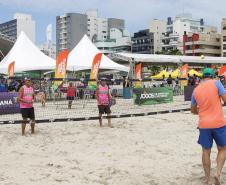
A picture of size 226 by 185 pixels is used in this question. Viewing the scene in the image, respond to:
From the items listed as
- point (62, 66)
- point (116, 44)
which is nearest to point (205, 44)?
point (116, 44)

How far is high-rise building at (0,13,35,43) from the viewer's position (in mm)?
164250

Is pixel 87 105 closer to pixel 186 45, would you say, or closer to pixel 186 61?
pixel 186 61

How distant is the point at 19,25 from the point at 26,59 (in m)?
155

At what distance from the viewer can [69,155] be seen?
775cm

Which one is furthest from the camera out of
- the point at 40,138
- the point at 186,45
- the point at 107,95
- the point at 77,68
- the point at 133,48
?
the point at 133,48

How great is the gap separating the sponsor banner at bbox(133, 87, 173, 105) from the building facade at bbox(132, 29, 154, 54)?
11675 cm

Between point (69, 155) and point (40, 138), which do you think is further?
point (40, 138)

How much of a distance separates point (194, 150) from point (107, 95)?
448 cm

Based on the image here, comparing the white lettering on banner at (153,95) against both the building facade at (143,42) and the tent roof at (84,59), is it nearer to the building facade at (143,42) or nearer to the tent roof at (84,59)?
the tent roof at (84,59)

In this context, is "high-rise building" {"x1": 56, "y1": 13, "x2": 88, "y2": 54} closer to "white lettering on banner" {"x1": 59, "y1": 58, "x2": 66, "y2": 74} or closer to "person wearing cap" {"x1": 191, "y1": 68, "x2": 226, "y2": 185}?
"white lettering on banner" {"x1": 59, "y1": 58, "x2": 66, "y2": 74}

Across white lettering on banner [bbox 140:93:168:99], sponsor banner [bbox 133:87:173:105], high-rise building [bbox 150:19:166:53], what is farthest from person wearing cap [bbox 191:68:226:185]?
high-rise building [bbox 150:19:166:53]

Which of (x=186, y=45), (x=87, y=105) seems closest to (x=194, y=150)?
(x=87, y=105)

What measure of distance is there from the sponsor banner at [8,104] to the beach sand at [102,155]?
298 centimetres

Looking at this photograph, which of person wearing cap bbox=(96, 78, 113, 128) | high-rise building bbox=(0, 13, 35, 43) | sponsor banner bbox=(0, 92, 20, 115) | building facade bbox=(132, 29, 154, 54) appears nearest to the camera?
person wearing cap bbox=(96, 78, 113, 128)
